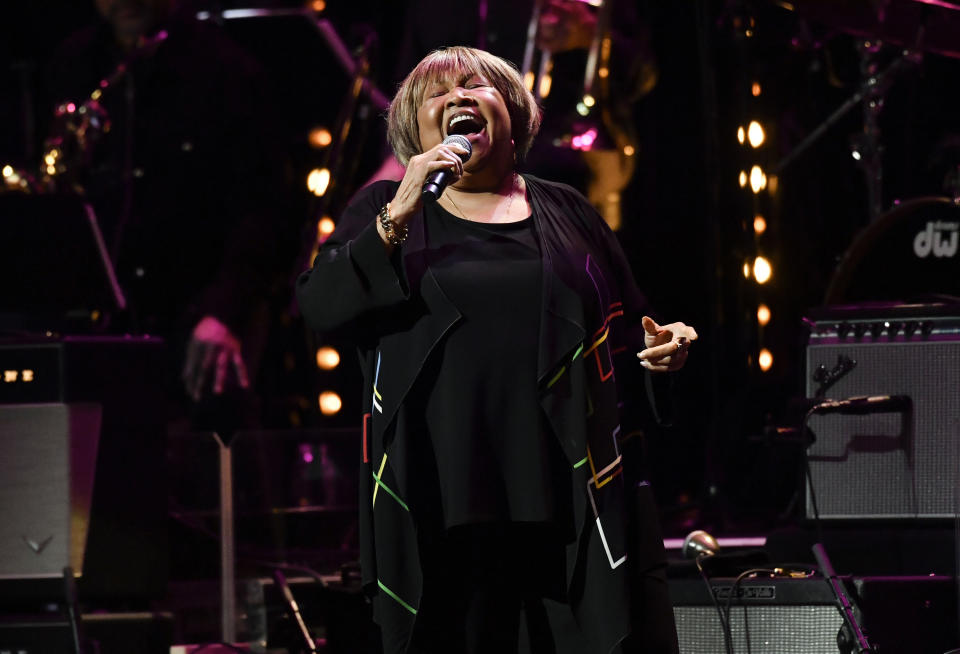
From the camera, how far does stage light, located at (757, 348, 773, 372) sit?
4.56 meters

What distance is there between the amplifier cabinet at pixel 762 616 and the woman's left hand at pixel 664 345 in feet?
2.75

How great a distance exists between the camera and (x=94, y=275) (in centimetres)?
377

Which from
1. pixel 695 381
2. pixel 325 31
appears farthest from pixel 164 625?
pixel 325 31

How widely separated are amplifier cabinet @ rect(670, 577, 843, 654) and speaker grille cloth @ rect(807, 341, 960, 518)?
462 mm

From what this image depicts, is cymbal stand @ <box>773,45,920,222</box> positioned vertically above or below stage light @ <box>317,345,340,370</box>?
above

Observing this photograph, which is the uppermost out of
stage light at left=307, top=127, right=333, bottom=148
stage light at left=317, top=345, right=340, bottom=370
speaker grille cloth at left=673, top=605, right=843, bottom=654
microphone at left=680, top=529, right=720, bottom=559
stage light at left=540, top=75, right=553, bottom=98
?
stage light at left=307, top=127, right=333, bottom=148

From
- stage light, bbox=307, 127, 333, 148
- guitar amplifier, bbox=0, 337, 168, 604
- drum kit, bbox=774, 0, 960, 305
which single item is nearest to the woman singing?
guitar amplifier, bbox=0, 337, 168, 604

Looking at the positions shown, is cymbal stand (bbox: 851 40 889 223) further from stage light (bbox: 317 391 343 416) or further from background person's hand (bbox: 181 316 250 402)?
background person's hand (bbox: 181 316 250 402)

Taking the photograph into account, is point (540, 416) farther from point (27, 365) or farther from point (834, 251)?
point (834, 251)

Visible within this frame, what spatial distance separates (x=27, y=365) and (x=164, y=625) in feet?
2.43

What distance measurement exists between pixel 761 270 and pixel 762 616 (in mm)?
1656

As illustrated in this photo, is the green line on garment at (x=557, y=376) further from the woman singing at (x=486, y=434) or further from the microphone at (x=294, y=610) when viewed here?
the microphone at (x=294, y=610)

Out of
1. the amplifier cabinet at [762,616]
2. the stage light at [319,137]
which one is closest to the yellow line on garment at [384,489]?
the amplifier cabinet at [762,616]

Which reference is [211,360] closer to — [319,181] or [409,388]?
[319,181]
